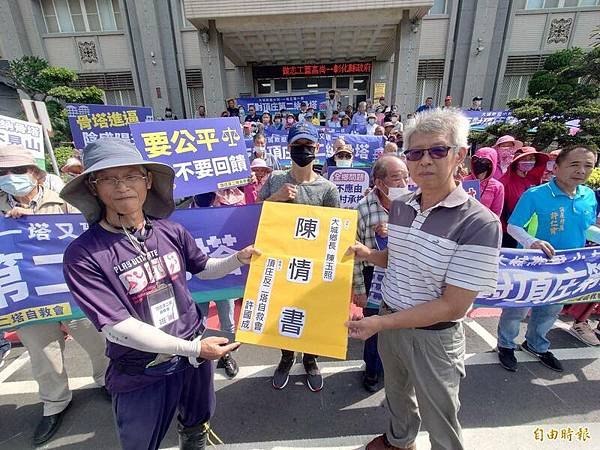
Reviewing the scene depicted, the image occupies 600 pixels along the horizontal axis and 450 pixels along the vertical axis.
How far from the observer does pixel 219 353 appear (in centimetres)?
152

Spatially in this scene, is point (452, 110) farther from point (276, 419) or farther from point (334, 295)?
point (276, 419)

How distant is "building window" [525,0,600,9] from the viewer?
16.2m

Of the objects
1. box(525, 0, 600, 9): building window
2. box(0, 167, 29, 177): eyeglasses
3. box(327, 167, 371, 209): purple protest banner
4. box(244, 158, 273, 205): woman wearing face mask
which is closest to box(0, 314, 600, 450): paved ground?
box(0, 167, 29, 177): eyeglasses

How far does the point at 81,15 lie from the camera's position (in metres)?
17.6

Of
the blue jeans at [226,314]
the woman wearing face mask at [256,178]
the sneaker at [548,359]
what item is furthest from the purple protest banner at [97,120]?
the sneaker at [548,359]

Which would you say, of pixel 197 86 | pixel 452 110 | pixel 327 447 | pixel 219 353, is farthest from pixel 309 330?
pixel 197 86

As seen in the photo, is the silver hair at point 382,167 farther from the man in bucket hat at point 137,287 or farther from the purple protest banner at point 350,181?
the purple protest banner at point 350,181

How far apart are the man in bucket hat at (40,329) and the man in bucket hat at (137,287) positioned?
1432mm

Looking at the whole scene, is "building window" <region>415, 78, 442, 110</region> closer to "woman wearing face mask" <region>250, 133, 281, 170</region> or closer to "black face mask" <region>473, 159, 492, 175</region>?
"woman wearing face mask" <region>250, 133, 281, 170</region>

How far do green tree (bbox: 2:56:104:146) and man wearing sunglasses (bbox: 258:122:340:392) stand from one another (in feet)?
47.2

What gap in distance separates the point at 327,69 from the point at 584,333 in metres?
19.7

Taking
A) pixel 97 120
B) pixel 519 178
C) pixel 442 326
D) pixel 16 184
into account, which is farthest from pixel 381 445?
pixel 97 120

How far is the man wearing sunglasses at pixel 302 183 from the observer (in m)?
2.49

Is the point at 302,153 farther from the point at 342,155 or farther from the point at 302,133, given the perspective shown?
the point at 342,155
